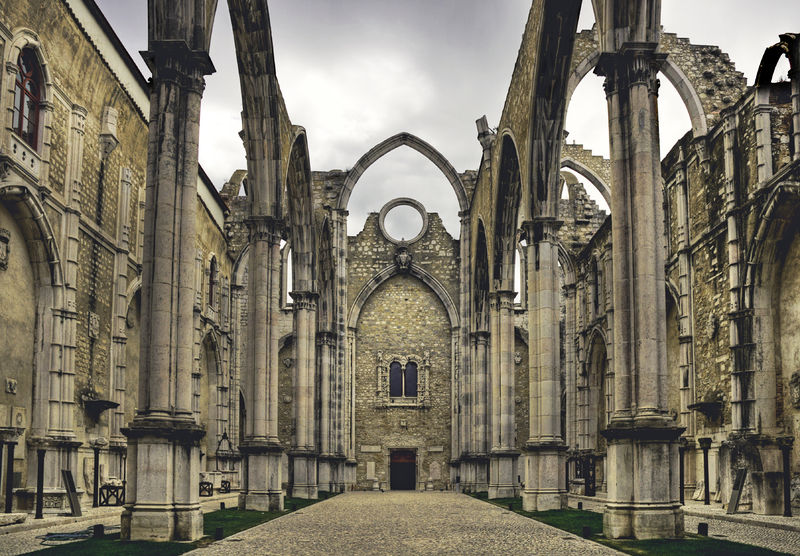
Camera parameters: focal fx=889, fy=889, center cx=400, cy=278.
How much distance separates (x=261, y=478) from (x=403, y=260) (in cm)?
2036

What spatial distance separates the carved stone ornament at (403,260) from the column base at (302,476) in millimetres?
13691

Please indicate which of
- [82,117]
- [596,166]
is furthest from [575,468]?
[82,117]

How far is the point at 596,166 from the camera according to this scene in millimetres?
34750

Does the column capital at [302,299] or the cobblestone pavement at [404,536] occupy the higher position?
the column capital at [302,299]

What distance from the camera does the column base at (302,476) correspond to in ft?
83.3

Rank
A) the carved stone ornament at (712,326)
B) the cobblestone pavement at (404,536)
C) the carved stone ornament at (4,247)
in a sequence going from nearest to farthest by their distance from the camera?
the cobblestone pavement at (404,536) → the carved stone ornament at (4,247) → the carved stone ornament at (712,326)

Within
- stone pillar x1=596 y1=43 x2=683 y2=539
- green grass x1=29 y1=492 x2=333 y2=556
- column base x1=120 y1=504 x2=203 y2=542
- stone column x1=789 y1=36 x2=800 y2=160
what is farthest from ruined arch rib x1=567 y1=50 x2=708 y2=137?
column base x1=120 y1=504 x2=203 y2=542

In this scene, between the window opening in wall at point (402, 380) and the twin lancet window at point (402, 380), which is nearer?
the twin lancet window at point (402, 380)

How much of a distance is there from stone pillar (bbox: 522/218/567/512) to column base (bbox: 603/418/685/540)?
22.6 ft

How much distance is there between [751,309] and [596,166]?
710 inches

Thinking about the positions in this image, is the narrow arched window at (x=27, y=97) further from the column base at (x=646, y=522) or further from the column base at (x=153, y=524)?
the column base at (x=646, y=522)

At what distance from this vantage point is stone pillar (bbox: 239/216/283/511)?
18.4 metres

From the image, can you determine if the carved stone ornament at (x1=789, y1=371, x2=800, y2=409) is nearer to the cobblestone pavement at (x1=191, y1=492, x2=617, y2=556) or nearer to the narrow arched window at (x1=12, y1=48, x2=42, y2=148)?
the cobblestone pavement at (x1=191, y1=492, x2=617, y2=556)

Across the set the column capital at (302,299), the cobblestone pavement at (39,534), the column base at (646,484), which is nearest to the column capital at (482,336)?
the column capital at (302,299)
